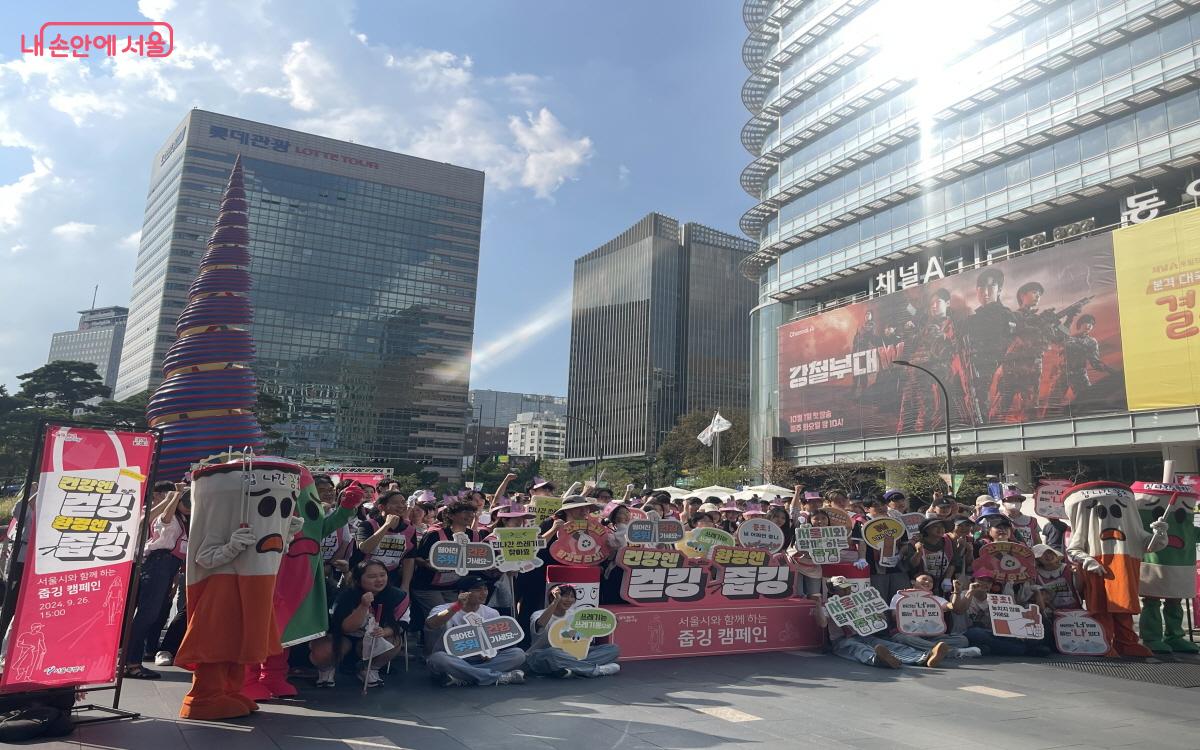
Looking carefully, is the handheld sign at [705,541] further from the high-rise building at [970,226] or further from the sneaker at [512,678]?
the high-rise building at [970,226]

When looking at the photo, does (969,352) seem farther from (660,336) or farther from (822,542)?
(660,336)

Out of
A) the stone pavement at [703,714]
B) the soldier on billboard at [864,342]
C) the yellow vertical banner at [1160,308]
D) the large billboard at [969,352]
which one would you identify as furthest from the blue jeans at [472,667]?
the soldier on billboard at [864,342]

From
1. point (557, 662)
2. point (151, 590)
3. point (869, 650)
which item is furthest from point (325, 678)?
point (869, 650)

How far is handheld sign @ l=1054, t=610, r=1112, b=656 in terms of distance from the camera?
9797 millimetres

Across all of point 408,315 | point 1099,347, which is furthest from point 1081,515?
point 408,315

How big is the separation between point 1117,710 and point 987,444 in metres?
33.8

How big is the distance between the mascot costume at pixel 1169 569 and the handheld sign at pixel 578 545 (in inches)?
292

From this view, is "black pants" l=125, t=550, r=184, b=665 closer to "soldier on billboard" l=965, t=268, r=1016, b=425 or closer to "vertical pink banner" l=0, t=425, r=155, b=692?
"vertical pink banner" l=0, t=425, r=155, b=692

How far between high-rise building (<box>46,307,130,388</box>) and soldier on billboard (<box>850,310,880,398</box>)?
615ft

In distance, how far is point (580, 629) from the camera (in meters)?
8.23

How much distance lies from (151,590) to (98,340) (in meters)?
217

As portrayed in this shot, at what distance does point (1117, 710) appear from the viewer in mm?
7082

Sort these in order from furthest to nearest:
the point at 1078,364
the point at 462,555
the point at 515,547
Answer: the point at 1078,364, the point at 515,547, the point at 462,555

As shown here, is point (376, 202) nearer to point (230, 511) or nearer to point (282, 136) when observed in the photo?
point (282, 136)
